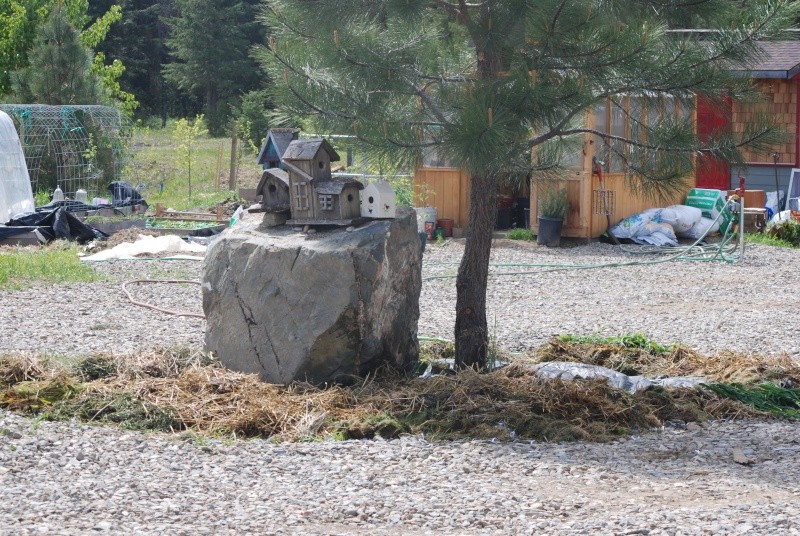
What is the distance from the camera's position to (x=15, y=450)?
4.36m

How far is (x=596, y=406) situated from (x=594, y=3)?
2104mm

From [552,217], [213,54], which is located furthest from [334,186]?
[213,54]

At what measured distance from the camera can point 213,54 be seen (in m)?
32.7

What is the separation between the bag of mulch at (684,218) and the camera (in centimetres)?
1390

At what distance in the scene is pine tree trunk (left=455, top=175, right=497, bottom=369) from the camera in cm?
610

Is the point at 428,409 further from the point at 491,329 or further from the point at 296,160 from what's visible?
the point at 491,329

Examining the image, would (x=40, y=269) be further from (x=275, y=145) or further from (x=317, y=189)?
(x=317, y=189)

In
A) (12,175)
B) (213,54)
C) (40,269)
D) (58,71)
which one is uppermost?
(213,54)

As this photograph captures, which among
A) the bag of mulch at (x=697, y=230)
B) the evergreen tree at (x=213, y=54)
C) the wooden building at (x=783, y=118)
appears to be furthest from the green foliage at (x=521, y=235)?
the evergreen tree at (x=213, y=54)

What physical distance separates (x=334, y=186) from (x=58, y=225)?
8777mm

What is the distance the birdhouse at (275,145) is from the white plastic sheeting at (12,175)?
12.3ft

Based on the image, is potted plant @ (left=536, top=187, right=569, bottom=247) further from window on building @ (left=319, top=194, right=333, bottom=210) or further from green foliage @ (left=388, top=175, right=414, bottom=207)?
window on building @ (left=319, top=194, right=333, bottom=210)

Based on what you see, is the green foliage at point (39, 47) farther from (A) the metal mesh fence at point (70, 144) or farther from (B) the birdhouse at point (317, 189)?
(B) the birdhouse at point (317, 189)

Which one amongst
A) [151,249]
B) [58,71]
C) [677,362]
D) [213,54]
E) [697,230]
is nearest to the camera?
[677,362]
